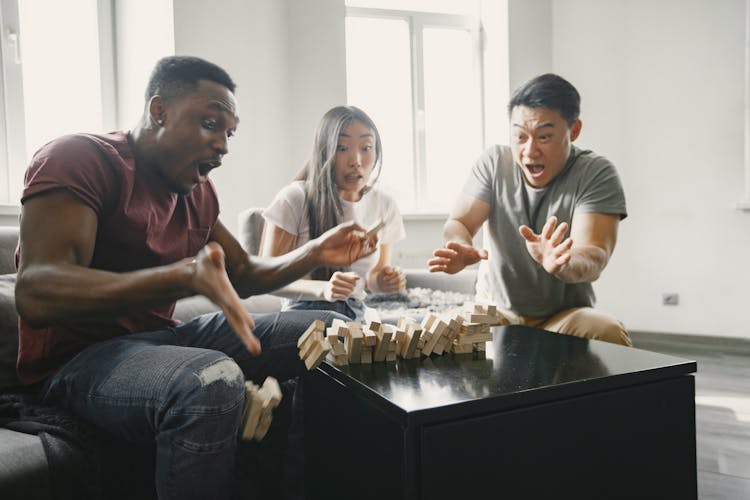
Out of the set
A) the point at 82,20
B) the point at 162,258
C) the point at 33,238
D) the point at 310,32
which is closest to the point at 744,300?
the point at 310,32

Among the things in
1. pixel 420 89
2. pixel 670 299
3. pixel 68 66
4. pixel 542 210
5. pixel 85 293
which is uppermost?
pixel 420 89

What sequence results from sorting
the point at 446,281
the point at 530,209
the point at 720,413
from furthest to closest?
the point at 446,281 → the point at 720,413 → the point at 530,209

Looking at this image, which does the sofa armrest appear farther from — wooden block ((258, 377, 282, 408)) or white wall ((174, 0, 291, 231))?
wooden block ((258, 377, 282, 408))

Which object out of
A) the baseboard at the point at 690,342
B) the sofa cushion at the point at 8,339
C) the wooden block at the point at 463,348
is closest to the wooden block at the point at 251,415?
the wooden block at the point at 463,348

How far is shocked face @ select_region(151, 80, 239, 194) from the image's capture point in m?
1.31

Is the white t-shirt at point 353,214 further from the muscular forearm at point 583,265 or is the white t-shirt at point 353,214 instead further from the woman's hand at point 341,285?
the muscular forearm at point 583,265

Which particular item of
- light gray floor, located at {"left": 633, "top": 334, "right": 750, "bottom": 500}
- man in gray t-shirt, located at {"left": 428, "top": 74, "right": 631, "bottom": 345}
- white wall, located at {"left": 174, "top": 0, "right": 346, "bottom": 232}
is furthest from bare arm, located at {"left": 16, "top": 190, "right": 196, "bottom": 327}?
white wall, located at {"left": 174, "top": 0, "right": 346, "bottom": 232}

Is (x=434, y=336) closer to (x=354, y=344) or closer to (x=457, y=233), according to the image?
(x=354, y=344)

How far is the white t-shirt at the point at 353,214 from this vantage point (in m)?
1.98

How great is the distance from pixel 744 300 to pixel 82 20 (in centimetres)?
426

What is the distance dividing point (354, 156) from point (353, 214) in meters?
0.21

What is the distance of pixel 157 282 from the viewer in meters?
0.97

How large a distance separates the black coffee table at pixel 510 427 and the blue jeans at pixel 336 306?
2.21ft

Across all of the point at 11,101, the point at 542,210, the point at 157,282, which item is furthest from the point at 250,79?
the point at 157,282
